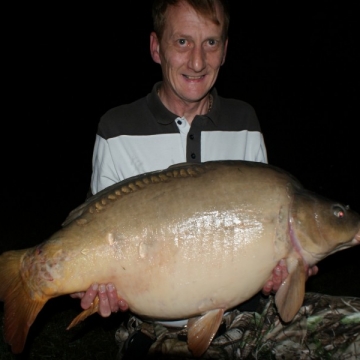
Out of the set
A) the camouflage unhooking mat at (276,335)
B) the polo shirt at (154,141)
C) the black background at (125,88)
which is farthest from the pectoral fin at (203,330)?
the black background at (125,88)

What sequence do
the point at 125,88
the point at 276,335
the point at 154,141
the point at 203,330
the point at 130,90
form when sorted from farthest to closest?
the point at 125,88 → the point at 130,90 → the point at 154,141 → the point at 276,335 → the point at 203,330

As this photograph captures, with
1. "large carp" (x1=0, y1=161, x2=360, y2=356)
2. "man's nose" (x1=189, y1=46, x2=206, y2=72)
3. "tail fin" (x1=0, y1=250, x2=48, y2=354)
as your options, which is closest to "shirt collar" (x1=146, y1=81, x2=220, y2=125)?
"man's nose" (x1=189, y1=46, x2=206, y2=72)

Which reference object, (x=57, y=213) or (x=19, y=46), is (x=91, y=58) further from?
(x=57, y=213)

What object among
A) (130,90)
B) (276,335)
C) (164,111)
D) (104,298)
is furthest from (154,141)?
(130,90)

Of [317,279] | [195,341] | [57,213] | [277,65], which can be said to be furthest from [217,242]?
[277,65]

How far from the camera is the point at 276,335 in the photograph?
220 cm

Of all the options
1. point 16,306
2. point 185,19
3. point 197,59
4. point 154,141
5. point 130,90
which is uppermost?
point 185,19

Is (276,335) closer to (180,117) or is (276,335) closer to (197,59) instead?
(180,117)

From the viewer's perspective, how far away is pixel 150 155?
2340 millimetres

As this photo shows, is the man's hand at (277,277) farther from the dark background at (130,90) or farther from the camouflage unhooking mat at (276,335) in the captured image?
the dark background at (130,90)

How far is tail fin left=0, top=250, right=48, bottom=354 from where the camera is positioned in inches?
69.7

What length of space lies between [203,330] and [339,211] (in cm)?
73

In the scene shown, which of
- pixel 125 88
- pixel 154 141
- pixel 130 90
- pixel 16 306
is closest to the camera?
pixel 16 306

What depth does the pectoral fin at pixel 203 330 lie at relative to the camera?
187 cm
